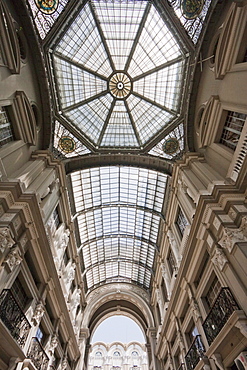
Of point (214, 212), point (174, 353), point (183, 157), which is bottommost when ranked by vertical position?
point (174, 353)

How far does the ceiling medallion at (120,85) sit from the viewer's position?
17422 millimetres

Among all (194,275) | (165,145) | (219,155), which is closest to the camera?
(194,275)

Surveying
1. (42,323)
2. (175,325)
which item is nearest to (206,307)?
(175,325)

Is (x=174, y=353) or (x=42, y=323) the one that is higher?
(x=42, y=323)

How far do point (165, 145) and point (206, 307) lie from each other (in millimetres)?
11254

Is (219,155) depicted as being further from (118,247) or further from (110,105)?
(118,247)

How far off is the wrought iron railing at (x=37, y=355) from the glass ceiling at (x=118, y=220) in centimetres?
1030

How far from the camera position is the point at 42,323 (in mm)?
12414

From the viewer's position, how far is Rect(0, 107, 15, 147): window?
11.2 meters

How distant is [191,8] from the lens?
12.4 m

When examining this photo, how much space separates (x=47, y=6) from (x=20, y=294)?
15.0 meters

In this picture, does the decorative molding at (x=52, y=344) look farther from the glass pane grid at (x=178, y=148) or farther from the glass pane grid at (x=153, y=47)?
the glass pane grid at (x=153, y=47)

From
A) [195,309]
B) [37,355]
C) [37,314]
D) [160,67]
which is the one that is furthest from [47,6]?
[37,355]

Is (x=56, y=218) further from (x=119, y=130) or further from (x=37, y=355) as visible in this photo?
(x=119, y=130)
